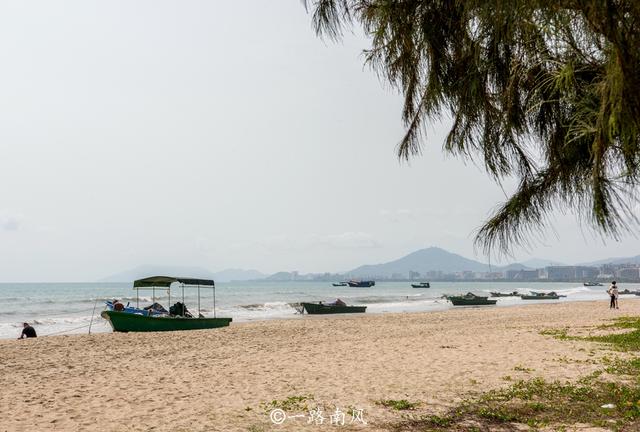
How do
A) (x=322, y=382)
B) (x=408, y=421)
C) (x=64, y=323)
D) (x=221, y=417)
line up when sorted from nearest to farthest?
(x=408, y=421), (x=221, y=417), (x=322, y=382), (x=64, y=323)

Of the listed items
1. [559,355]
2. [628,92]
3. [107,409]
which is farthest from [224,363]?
[628,92]

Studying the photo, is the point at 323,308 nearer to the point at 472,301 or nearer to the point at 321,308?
the point at 321,308

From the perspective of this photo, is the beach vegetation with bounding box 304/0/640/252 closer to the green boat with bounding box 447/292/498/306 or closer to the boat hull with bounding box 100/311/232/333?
the boat hull with bounding box 100/311/232/333

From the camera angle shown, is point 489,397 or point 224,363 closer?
point 489,397

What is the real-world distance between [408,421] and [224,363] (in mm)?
7118

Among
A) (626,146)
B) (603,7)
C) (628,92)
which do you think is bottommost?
(626,146)

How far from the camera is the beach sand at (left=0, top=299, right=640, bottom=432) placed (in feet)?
24.2

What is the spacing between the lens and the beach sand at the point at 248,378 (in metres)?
7.39

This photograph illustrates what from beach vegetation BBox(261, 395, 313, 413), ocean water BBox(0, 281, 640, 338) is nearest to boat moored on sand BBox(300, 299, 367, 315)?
ocean water BBox(0, 281, 640, 338)

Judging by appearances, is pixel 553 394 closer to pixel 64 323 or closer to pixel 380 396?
pixel 380 396

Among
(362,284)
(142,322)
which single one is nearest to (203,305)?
(142,322)

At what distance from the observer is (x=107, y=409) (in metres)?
8.03

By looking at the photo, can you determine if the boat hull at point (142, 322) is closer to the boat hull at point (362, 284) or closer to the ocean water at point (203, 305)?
the ocean water at point (203, 305)

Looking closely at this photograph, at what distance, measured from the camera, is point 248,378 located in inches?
410
